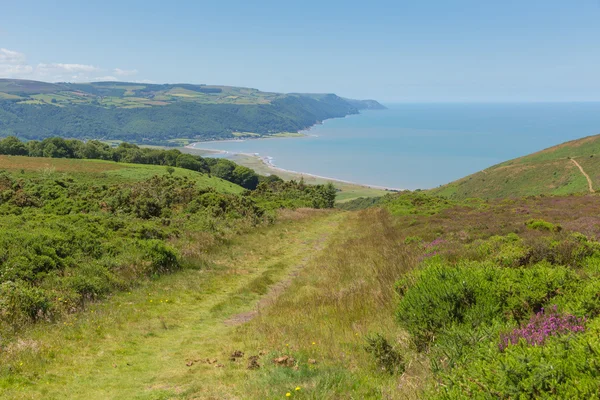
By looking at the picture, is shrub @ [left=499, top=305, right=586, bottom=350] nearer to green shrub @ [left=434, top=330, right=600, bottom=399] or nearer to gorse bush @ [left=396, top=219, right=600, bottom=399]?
gorse bush @ [left=396, top=219, right=600, bottom=399]

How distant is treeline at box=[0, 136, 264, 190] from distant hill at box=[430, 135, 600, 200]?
5642 cm

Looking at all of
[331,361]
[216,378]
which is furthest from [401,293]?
[216,378]

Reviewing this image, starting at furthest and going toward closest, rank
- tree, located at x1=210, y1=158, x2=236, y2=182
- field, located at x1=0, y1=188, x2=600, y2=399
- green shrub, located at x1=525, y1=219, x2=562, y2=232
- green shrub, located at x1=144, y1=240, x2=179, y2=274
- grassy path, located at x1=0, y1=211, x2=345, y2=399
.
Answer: tree, located at x1=210, y1=158, x2=236, y2=182 < green shrub, located at x1=525, y1=219, x2=562, y2=232 < green shrub, located at x1=144, y1=240, x2=179, y2=274 < grassy path, located at x1=0, y1=211, x2=345, y2=399 < field, located at x1=0, y1=188, x2=600, y2=399

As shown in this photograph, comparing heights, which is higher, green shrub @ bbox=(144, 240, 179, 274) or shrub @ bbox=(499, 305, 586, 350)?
shrub @ bbox=(499, 305, 586, 350)

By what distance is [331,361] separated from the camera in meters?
6.17

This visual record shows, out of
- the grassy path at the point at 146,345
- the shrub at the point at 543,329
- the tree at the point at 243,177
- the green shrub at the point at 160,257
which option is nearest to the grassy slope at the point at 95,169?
the tree at the point at 243,177

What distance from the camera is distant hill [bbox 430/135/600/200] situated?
8119cm

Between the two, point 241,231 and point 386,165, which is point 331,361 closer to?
point 241,231

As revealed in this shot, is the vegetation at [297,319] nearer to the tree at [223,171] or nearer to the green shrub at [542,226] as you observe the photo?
the green shrub at [542,226]

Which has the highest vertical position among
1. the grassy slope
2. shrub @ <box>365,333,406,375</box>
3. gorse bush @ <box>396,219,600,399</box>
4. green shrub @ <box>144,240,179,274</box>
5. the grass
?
gorse bush @ <box>396,219,600,399</box>

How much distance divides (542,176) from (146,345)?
343 feet

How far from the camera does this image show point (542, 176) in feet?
297

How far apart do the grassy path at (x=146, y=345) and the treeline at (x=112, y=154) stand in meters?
87.0

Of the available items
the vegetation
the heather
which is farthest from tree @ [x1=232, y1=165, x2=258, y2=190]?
the heather
